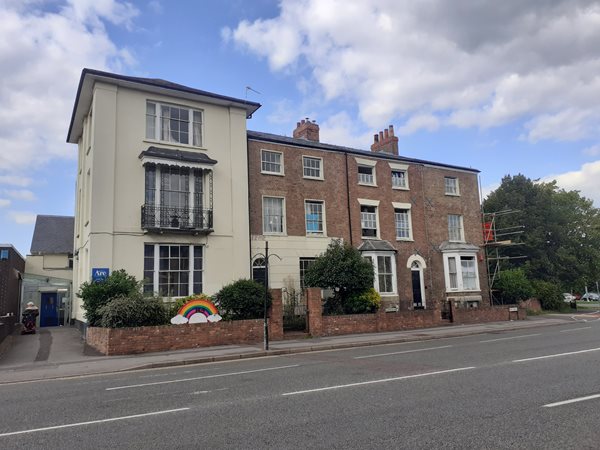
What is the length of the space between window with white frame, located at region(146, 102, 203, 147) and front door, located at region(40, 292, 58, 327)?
54.1 feet

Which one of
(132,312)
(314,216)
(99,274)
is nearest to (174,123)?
(99,274)

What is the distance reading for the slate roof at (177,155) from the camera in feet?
65.6

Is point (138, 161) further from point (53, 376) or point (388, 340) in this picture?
point (388, 340)

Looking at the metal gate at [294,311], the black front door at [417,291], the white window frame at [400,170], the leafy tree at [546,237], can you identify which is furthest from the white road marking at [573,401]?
Answer: the leafy tree at [546,237]

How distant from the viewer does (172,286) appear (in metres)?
20.3

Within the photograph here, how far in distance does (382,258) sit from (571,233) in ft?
93.5

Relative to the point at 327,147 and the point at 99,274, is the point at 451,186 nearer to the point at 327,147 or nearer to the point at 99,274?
the point at 327,147

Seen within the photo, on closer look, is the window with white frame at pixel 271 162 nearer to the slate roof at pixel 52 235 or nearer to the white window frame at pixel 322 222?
the white window frame at pixel 322 222

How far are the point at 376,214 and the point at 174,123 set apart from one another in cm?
1249

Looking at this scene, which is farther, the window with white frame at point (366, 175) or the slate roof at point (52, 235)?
the slate roof at point (52, 235)

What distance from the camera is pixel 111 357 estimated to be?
48.8 feet

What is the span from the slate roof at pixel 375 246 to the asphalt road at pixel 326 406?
13.5 meters

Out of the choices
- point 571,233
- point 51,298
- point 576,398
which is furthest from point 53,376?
point 571,233

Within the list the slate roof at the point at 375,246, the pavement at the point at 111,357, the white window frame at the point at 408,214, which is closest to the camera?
the pavement at the point at 111,357
